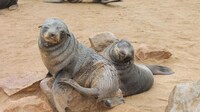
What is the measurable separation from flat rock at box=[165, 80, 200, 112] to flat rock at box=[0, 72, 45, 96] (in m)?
1.71

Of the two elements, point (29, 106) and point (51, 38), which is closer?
point (51, 38)

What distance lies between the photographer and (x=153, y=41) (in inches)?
280

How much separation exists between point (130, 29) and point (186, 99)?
15.2ft

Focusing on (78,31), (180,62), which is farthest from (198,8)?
(180,62)

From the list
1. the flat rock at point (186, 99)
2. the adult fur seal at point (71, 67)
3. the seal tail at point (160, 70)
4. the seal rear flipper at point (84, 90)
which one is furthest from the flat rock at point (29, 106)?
the seal tail at point (160, 70)

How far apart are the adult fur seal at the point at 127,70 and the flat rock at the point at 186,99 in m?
1.30

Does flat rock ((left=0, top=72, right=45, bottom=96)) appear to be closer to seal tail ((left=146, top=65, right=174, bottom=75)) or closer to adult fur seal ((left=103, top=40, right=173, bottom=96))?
adult fur seal ((left=103, top=40, right=173, bottom=96))

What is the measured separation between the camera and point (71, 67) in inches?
162

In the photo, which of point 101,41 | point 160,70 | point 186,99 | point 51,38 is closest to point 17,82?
point 51,38

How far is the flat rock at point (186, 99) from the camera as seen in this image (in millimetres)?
3124

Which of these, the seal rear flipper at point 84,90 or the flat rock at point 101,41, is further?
the flat rock at point 101,41

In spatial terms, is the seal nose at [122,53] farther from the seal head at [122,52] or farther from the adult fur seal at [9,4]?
the adult fur seal at [9,4]

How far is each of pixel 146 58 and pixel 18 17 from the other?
333cm

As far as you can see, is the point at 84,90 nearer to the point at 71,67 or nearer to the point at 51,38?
the point at 71,67
